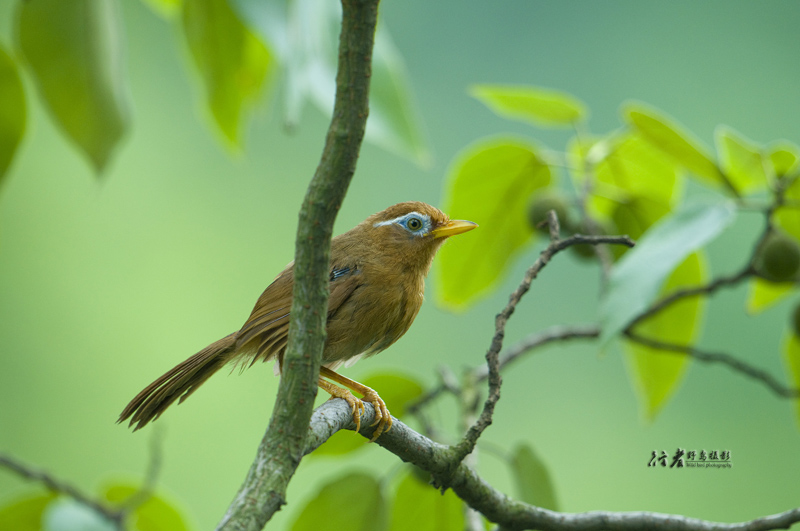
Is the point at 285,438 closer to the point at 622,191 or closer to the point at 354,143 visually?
the point at 354,143

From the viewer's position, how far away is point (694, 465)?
1617 millimetres

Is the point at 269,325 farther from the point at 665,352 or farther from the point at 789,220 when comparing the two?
the point at 789,220

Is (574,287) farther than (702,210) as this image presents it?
Yes

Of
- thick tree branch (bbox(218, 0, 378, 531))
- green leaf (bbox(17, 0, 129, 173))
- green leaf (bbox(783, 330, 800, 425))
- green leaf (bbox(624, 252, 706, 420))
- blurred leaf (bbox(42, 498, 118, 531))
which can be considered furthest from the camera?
green leaf (bbox(624, 252, 706, 420))

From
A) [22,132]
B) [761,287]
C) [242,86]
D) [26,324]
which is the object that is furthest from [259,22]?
[26,324]

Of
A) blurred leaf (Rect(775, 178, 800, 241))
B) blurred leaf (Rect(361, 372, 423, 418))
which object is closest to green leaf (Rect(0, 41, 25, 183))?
blurred leaf (Rect(361, 372, 423, 418))

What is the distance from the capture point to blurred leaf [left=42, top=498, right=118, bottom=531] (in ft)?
4.76

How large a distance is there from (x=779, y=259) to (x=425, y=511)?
3.61 feet

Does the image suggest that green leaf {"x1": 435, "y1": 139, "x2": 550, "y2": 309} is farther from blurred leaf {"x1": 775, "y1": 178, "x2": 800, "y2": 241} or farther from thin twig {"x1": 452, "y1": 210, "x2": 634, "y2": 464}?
thin twig {"x1": 452, "y1": 210, "x2": 634, "y2": 464}

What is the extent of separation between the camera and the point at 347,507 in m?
1.77

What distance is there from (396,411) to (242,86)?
976 mm

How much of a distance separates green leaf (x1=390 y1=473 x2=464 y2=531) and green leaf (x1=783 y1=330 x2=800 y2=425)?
1024 mm

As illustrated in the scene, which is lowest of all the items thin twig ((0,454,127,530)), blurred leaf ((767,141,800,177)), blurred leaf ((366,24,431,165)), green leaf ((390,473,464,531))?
green leaf ((390,473,464,531))

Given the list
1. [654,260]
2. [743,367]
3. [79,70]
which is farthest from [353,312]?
[743,367]
